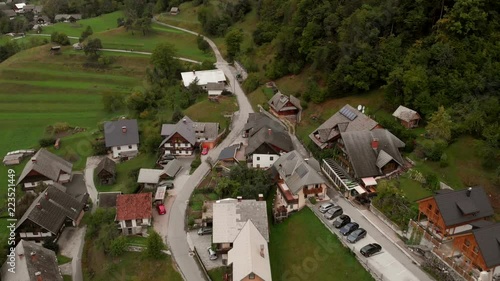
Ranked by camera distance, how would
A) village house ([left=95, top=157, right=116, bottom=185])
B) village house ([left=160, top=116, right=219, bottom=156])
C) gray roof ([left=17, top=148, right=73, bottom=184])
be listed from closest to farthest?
1. gray roof ([left=17, top=148, right=73, bottom=184])
2. village house ([left=95, top=157, right=116, bottom=185])
3. village house ([left=160, top=116, right=219, bottom=156])

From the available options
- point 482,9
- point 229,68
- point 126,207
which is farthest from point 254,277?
point 229,68

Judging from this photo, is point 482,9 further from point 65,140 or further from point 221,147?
point 65,140

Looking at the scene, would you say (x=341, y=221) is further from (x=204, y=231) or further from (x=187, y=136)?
(x=187, y=136)

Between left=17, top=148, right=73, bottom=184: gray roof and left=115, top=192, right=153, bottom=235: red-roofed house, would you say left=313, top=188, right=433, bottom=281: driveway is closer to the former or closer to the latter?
left=115, top=192, right=153, bottom=235: red-roofed house

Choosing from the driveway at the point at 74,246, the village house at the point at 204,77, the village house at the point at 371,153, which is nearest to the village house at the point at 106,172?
the driveway at the point at 74,246

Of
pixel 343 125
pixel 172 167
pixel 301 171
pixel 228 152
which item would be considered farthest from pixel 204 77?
pixel 301 171

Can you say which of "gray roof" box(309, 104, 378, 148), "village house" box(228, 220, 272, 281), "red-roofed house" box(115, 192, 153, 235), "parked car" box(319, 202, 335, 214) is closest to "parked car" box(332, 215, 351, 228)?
"parked car" box(319, 202, 335, 214)
